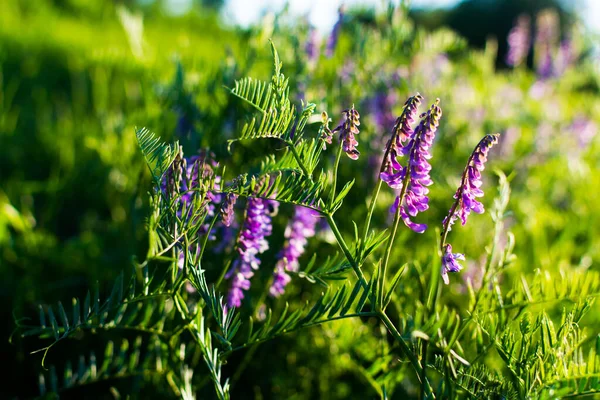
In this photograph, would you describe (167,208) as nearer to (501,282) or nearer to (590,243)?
(501,282)

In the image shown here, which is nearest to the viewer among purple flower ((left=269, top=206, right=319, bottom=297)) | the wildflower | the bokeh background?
purple flower ((left=269, top=206, right=319, bottom=297))

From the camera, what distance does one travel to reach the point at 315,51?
169 cm

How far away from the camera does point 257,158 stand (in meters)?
1.26

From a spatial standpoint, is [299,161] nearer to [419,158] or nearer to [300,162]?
[300,162]

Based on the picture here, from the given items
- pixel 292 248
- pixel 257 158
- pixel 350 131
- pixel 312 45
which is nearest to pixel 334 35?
pixel 312 45

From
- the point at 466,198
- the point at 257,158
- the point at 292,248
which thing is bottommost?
the point at 292,248

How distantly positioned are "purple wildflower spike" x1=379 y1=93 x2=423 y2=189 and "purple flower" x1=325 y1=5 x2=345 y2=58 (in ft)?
2.89

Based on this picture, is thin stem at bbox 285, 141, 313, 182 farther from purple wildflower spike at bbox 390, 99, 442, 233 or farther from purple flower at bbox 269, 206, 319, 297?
purple flower at bbox 269, 206, 319, 297

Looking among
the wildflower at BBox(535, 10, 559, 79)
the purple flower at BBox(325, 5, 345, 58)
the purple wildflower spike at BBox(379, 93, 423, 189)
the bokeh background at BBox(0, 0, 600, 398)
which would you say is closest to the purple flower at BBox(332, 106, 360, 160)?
the purple wildflower spike at BBox(379, 93, 423, 189)

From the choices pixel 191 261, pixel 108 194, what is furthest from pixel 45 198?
pixel 191 261

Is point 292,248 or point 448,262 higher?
point 448,262

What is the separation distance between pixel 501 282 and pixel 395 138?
1.06 meters

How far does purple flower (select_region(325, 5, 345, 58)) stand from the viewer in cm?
166

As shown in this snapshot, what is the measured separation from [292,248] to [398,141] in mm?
404
